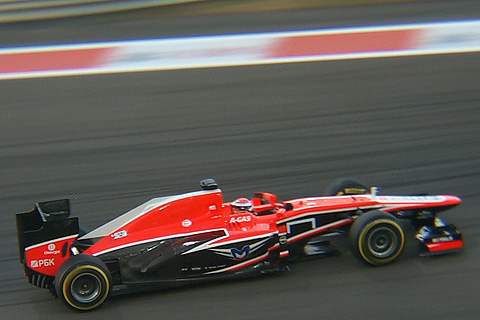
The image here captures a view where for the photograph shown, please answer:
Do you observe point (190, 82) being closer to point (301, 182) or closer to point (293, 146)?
point (293, 146)

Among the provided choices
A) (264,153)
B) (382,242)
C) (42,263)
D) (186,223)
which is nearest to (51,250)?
(42,263)

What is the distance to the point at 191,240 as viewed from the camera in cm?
568

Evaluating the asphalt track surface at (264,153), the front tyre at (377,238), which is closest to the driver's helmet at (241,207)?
the asphalt track surface at (264,153)

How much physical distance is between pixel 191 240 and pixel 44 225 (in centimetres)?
111

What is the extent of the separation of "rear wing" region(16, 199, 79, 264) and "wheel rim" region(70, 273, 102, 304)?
1.50 feet

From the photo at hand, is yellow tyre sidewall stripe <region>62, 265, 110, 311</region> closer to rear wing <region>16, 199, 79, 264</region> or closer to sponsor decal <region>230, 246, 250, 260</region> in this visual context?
rear wing <region>16, 199, 79, 264</region>

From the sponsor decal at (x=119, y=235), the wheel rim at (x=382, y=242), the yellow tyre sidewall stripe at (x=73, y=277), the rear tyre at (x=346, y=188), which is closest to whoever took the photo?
the yellow tyre sidewall stripe at (x=73, y=277)

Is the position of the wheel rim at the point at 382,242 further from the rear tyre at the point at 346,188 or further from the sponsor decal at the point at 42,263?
the sponsor decal at the point at 42,263

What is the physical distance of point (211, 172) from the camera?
8070mm

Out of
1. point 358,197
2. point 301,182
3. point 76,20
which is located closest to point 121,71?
point 76,20

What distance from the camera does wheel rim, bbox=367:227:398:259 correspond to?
5.82 m

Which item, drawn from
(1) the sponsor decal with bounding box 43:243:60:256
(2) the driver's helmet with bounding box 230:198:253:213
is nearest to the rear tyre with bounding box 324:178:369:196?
(2) the driver's helmet with bounding box 230:198:253:213

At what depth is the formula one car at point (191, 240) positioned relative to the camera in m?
5.58

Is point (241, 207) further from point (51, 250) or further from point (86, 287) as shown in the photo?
point (51, 250)
